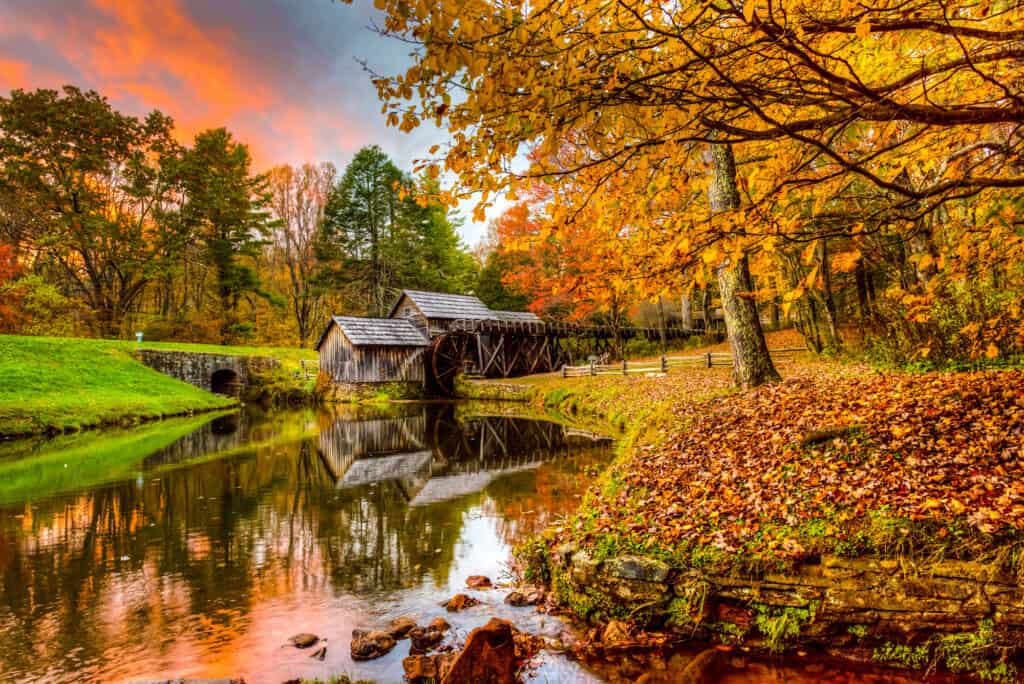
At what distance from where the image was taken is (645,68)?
3031mm

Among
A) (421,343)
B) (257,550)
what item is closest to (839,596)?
(257,550)

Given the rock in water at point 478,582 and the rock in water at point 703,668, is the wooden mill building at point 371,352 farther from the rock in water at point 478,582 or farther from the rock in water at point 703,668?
the rock in water at point 703,668

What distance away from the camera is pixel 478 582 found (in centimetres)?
526

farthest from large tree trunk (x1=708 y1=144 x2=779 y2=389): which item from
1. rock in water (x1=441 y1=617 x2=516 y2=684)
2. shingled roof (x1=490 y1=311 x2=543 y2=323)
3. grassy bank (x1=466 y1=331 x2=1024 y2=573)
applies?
shingled roof (x1=490 y1=311 x2=543 y2=323)

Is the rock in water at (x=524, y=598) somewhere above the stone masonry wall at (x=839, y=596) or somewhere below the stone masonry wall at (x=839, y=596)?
below

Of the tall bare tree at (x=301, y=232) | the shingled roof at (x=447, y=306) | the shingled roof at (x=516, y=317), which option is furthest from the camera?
the tall bare tree at (x=301, y=232)

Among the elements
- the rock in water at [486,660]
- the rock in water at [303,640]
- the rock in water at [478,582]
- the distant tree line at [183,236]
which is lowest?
the rock in water at [478,582]

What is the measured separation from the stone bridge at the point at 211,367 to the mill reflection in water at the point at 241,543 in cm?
1105

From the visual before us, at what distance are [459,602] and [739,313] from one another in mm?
6576

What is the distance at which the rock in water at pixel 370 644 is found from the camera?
12.9 ft

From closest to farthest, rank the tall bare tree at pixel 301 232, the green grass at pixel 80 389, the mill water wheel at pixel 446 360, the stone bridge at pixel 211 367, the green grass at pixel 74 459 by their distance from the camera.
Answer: the green grass at pixel 74 459 < the green grass at pixel 80 389 < the stone bridge at pixel 211 367 < the mill water wheel at pixel 446 360 < the tall bare tree at pixel 301 232

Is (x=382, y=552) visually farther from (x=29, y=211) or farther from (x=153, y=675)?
(x=29, y=211)

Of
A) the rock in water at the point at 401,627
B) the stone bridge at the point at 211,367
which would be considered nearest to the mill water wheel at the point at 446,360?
the stone bridge at the point at 211,367

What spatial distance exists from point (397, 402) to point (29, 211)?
2199cm
